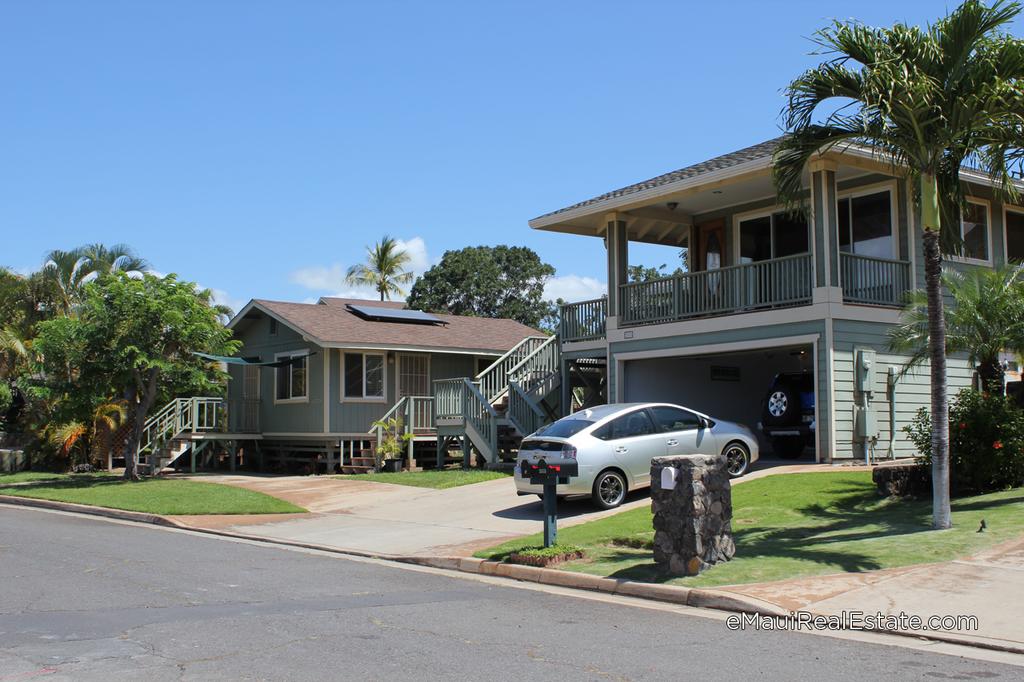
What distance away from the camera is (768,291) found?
Answer: 19.5 metres

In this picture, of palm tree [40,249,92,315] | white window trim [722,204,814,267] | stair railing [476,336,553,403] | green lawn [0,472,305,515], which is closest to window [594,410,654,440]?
green lawn [0,472,305,515]

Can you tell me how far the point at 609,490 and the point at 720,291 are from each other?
21.8ft

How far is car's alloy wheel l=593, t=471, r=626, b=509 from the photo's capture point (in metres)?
15.4

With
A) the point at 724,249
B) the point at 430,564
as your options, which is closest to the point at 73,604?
the point at 430,564

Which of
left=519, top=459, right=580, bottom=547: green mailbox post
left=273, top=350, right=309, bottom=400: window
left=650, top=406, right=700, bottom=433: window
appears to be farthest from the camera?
left=273, top=350, right=309, bottom=400: window

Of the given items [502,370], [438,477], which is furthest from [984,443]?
[502,370]

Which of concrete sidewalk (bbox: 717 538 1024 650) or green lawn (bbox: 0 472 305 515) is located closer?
concrete sidewalk (bbox: 717 538 1024 650)

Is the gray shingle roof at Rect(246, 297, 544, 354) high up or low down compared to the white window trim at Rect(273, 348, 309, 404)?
up

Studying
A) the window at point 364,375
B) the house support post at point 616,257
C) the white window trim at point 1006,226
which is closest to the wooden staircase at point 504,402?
the house support post at point 616,257

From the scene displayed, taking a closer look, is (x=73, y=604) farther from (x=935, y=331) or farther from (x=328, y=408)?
(x=328, y=408)

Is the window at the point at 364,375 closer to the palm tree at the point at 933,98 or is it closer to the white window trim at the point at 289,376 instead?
the white window trim at the point at 289,376

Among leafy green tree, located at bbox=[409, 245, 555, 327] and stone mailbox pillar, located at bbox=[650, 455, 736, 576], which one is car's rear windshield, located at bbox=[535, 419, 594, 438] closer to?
stone mailbox pillar, located at bbox=[650, 455, 736, 576]

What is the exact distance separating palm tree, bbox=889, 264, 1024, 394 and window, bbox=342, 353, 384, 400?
1616 centimetres

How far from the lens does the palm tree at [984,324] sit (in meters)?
13.9
